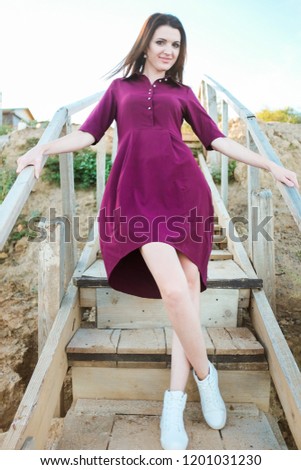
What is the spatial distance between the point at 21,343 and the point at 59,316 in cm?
116

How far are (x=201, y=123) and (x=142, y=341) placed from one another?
0.99m

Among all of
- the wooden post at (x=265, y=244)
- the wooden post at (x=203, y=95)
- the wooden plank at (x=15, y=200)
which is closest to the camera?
the wooden plank at (x=15, y=200)

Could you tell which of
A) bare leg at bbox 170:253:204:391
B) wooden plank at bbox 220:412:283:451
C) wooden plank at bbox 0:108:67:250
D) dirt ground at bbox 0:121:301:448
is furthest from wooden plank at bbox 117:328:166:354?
dirt ground at bbox 0:121:301:448

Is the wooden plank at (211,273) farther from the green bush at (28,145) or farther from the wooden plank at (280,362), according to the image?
the green bush at (28,145)

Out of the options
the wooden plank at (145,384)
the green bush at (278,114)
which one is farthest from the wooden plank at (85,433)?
the green bush at (278,114)

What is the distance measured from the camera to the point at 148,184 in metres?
1.53

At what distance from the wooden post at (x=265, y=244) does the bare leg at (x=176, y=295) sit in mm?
692

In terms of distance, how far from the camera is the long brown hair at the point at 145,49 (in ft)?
5.61

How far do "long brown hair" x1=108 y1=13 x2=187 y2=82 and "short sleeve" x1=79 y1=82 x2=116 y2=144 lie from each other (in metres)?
0.12

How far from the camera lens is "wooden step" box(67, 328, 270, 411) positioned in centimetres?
160

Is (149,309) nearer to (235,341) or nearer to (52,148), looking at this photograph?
(235,341)

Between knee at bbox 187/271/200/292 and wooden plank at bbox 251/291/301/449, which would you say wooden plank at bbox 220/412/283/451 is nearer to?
wooden plank at bbox 251/291/301/449

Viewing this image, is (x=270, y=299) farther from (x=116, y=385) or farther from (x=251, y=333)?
(x=116, y=385)
